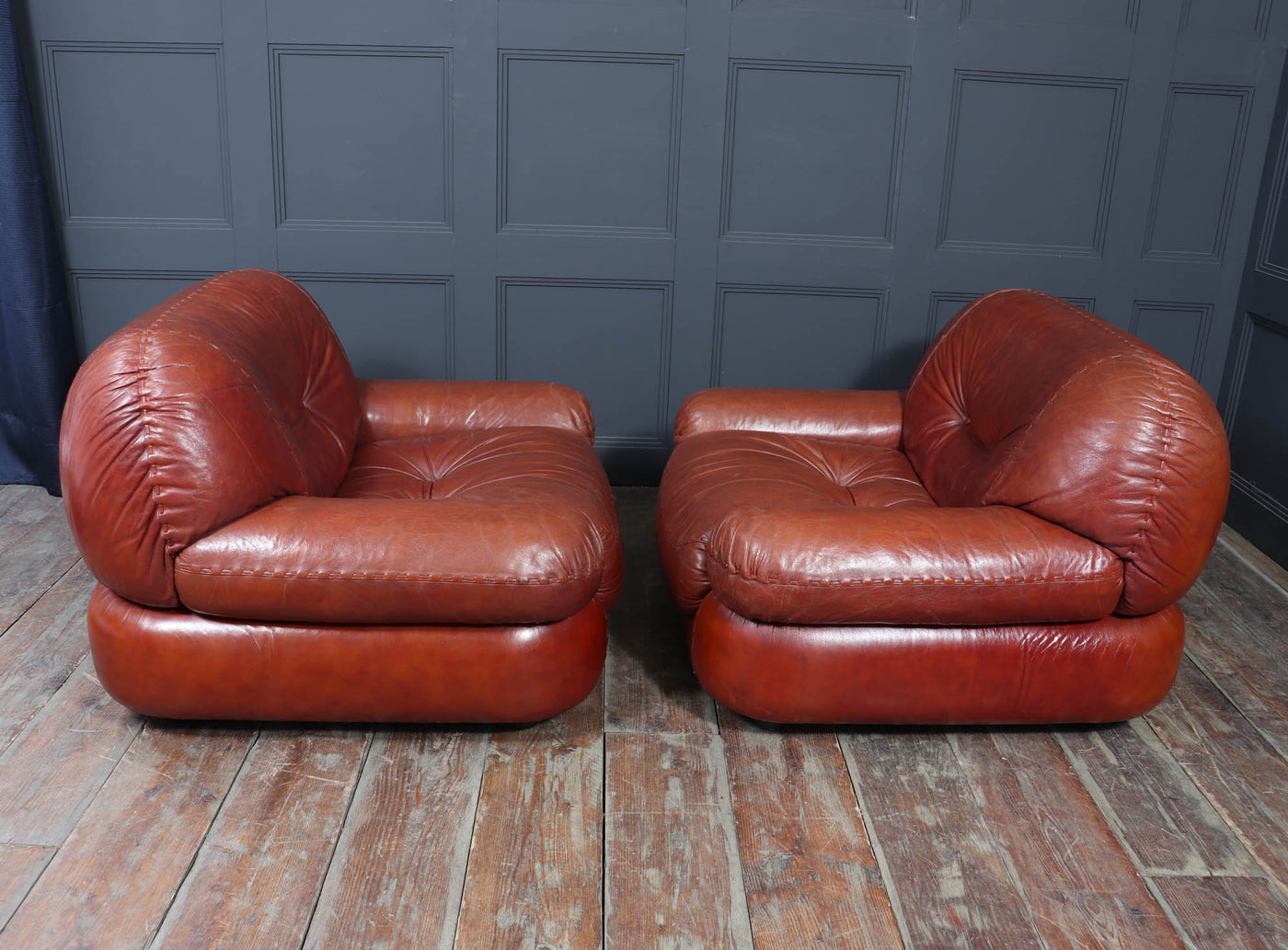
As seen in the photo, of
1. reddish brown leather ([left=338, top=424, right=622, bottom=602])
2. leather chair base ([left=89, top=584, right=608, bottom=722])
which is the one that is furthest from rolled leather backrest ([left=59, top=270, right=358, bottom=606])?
reddish brown leather ([left=338, top=424, right=622, bottom=602])

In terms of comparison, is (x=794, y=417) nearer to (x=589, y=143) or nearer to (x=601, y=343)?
(x=601, y=343)

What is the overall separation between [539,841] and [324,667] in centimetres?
53

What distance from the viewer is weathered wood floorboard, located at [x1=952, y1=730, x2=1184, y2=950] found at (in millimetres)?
1817

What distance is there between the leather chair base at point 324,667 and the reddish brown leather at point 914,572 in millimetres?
398

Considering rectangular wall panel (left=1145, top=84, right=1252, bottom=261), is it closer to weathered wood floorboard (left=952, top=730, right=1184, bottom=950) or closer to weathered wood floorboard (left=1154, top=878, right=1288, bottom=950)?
weathered wood floorboard (left=952, top=730, right=1184, bottom=950)

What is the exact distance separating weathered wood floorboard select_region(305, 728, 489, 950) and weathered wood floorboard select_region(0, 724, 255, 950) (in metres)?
0.26

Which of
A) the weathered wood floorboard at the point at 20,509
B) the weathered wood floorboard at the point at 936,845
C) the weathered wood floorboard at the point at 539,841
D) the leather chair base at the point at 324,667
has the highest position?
the leather chair base at the point at 324,667

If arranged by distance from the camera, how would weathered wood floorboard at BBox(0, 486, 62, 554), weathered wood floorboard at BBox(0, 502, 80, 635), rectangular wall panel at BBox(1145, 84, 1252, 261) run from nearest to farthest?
weathered wood floorboard at BBox(0, 502, 80, 635) < weathered wood floorboard at BBox(0, 486, 62, 554) < rectangular wall panel at BBox(1145, 84, 1252, 261)

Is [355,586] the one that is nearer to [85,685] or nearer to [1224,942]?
[85,685]

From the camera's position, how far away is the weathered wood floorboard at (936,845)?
181 cm

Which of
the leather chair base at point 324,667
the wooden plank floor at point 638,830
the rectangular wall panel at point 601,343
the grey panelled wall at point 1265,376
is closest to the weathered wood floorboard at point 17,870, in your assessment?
the wooden plank floor at point 638,830

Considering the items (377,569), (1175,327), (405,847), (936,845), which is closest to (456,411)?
(377,569)

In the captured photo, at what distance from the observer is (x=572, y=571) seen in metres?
2.15

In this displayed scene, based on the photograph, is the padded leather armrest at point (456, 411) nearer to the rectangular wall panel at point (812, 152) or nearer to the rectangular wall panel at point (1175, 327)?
the rectangular wall panel at point (812, 152)
